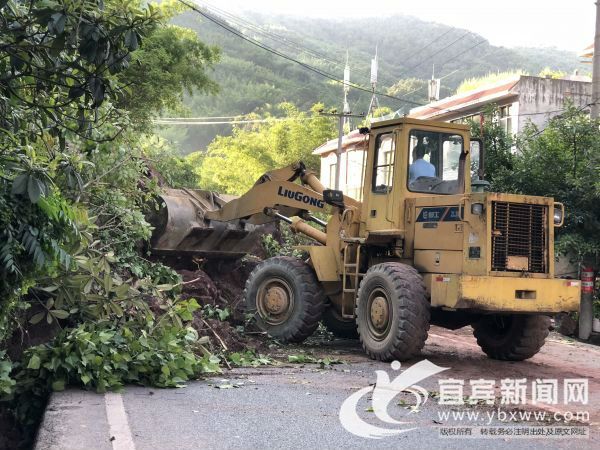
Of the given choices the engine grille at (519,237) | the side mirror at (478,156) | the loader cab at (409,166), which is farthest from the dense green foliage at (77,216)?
the side mirror at (478,156)

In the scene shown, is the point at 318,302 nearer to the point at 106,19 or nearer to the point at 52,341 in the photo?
the point at 52,341

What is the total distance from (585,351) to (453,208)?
4836 millimetres

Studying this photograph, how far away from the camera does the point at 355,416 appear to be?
686 cm

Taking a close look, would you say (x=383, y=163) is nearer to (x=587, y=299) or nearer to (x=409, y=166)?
(x=409, y=166)

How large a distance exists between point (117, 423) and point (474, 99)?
26.5 meters

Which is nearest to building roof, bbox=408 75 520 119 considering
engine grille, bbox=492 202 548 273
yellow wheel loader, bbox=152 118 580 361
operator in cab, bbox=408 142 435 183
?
yellow wheel loader, bbox=152 118 580 361

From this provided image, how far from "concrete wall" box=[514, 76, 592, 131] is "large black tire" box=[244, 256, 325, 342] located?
59.1 feet

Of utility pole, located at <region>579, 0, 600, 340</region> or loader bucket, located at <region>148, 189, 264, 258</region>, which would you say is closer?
loader bucket, located at <region>148, 189, 264, 258</region>

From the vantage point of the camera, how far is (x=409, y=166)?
1089 cm

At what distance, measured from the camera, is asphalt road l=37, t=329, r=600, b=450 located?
589 centimetres

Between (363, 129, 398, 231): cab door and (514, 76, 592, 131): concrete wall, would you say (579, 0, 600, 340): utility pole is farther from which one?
(514, 76, 592, 131): concrete wall

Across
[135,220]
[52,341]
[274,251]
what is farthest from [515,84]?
[52,341]

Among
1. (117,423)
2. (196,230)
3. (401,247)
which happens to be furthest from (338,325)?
(117,423)

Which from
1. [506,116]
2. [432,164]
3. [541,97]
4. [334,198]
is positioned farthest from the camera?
[506,116]
